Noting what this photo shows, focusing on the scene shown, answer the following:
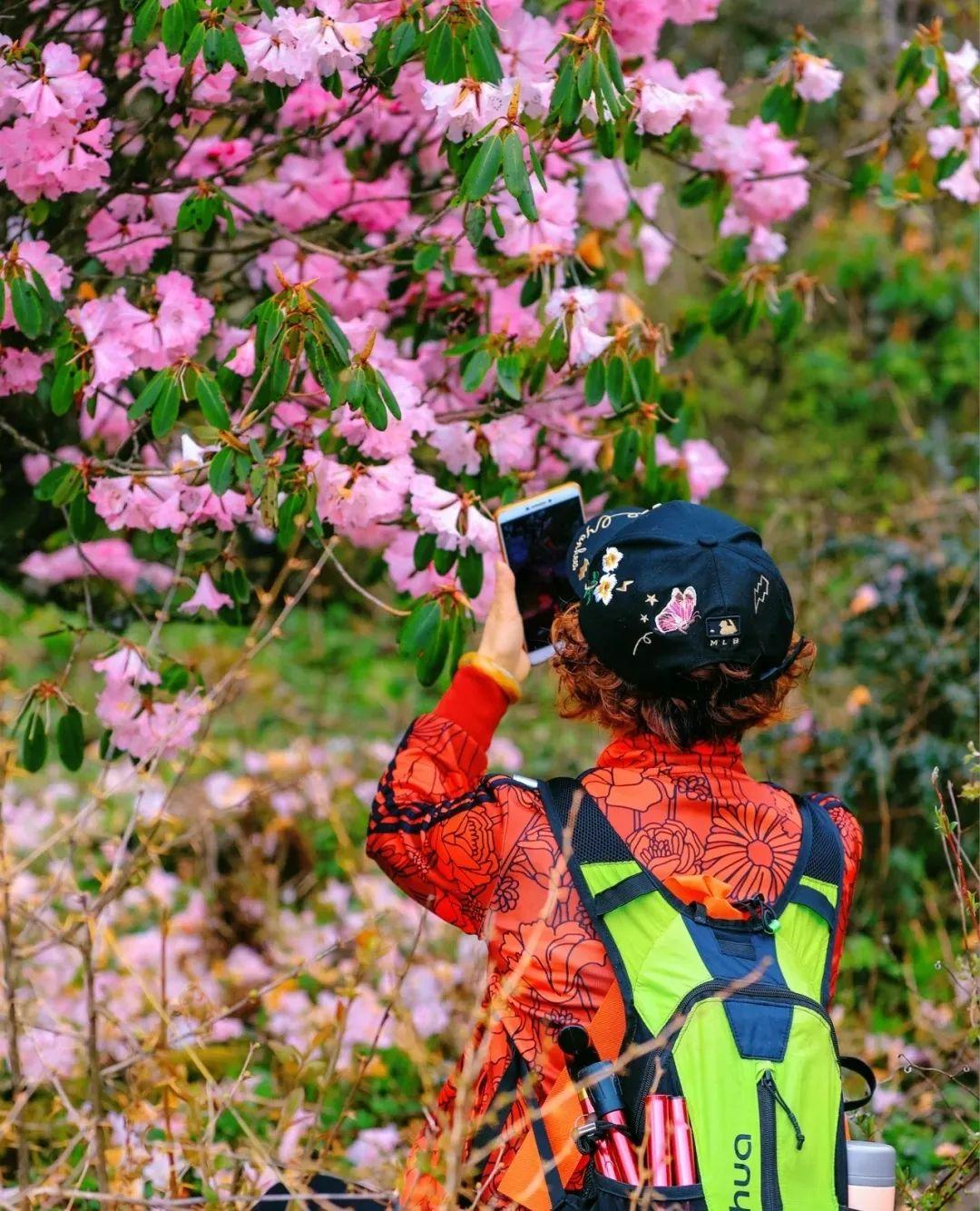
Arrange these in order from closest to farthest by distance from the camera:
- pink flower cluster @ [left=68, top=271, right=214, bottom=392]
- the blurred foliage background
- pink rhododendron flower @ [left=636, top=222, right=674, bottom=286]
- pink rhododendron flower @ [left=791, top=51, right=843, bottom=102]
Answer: pink flower cluster @ [left=68, top=271, right=214, bottom=392]
pink rhododendron flower @ [left=791, top=51, right=843, bottom=102]
pink rhododendron flower @ [left=636, top=222, right=674, bottom=286]
the blurred foliage background

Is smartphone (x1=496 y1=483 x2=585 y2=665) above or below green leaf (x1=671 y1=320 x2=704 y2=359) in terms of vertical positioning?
above

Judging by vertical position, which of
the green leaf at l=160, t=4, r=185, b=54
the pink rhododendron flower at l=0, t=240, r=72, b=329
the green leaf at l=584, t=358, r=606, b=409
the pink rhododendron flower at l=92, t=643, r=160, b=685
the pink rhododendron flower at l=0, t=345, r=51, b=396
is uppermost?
the green leaf at l=160, t=4, r=185, b=54

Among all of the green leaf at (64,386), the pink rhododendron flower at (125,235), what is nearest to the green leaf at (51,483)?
the green leaf at (64,386)

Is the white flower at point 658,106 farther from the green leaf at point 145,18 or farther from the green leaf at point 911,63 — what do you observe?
the green leaf at point 145,18

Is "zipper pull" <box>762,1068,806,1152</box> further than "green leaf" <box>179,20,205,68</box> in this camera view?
No

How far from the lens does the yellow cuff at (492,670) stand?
71.5 inches

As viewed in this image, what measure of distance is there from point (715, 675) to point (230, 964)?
101 inches

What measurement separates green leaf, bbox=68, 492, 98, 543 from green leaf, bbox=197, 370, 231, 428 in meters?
0.31

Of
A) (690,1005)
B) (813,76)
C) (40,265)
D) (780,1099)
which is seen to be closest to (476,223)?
(40,265)

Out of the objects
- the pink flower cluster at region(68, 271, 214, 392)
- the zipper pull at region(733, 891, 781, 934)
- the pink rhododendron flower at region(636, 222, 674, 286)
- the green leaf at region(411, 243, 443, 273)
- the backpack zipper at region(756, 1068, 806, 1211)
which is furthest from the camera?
the pink rhododendron flower at region(636, 222, 674, 286)

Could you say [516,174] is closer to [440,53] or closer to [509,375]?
[440,53]

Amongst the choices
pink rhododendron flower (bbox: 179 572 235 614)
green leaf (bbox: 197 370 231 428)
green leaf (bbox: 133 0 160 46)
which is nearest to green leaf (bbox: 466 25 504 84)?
green leaf (bbox: 133 0 160 46)

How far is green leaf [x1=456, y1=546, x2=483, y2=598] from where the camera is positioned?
2176 millimetres

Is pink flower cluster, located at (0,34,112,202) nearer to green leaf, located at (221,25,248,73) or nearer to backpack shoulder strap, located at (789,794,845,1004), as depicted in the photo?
green leaf, located at (221,25,248,73)
